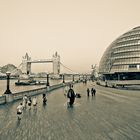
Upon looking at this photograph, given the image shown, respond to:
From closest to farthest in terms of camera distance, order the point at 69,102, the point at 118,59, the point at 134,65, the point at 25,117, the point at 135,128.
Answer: the point at 135,128
the point at 25,117
the point at 69,102
the point at 134,65
the point at 118,59

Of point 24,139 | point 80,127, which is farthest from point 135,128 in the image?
point 24,139

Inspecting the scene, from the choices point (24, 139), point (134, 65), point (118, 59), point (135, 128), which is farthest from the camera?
point (118, 59)

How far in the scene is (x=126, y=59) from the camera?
90.2 m

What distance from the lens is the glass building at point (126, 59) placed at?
87438 mm

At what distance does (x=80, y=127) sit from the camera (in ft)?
41.4

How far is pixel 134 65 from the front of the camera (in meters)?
87.2

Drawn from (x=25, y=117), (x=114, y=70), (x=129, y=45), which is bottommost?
(x=25, y=117)

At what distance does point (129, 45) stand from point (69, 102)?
76.9 m

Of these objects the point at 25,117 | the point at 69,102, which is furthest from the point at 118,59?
the point at 25,117

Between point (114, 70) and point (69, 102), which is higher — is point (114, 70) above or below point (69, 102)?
above

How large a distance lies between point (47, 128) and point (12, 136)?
252 cm

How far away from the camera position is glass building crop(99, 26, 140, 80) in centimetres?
8744

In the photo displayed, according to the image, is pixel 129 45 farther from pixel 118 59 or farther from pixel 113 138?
pixel 113 138

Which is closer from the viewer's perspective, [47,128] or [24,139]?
[24,139]
